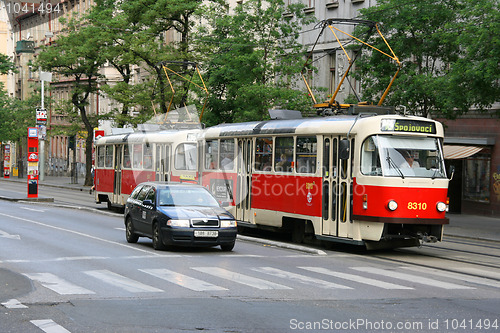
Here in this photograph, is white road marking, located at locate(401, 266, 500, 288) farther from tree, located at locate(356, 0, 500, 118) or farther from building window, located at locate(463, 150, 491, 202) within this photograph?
building window, located at locate(463, 150, 491, 202)

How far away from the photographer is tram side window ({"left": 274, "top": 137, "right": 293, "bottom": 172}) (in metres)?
21.7

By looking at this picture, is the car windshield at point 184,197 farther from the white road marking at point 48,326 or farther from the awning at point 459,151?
the awning at point 459,151

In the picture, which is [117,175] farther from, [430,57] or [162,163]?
[430,57]

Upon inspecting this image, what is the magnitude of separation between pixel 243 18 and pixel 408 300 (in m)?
26.9

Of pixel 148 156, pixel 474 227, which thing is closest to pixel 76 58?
pixel 148 156

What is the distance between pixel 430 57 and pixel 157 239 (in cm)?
1790

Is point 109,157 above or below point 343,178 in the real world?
above

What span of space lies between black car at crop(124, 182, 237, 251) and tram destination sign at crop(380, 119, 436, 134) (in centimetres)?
382

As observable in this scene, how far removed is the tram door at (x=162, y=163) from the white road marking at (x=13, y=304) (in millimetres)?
19124

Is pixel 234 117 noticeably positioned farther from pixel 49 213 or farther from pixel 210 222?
pixel 210 222

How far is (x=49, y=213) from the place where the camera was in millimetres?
32844

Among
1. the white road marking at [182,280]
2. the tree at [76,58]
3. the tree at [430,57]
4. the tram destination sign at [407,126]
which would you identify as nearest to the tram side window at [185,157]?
the tree at [430,57]

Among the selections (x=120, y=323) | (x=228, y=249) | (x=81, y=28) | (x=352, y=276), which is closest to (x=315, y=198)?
(x=228, y=249)

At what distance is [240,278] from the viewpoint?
46.9ft
